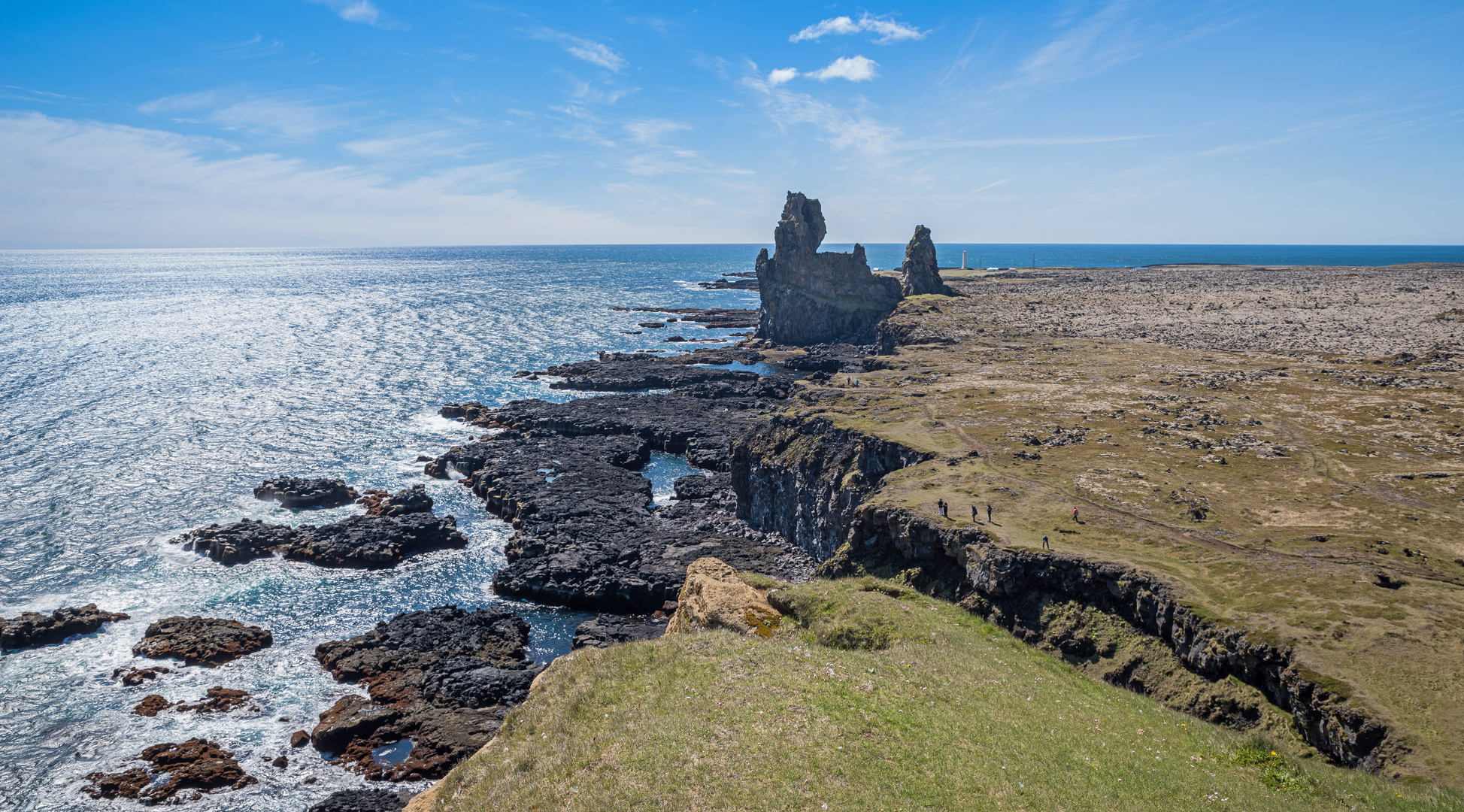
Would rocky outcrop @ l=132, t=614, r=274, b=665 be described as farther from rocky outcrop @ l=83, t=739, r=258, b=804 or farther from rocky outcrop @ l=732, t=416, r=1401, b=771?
rocky outcrop @ l=732, t=416, r=1401, b=771

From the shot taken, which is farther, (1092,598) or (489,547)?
(489,547)

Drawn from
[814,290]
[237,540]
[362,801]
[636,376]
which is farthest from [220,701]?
[814,290]

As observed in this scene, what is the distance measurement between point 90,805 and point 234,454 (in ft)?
181

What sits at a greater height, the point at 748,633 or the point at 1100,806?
the point at 1100,806

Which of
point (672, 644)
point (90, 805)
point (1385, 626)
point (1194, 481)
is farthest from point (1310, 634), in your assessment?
point (90, 805)

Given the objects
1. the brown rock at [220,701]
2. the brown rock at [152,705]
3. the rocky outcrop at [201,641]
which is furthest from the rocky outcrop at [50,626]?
the brown rock at [220,701]

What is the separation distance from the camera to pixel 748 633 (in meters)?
27.1

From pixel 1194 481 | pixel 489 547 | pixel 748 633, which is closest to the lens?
pixel 748 633

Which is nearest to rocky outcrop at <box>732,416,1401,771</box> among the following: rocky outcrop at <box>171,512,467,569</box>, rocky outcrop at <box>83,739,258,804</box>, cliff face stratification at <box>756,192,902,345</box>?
rocky outcrop at <box>171,512,467,569</box>

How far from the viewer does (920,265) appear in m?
155

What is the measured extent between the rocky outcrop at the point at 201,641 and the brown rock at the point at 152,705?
138 inches

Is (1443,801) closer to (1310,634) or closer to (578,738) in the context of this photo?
(1310,634)

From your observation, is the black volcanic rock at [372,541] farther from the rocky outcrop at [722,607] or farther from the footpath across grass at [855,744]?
the footpath across grass at [855,744]

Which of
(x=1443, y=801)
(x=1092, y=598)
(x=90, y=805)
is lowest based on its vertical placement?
(x=90, y=805)
